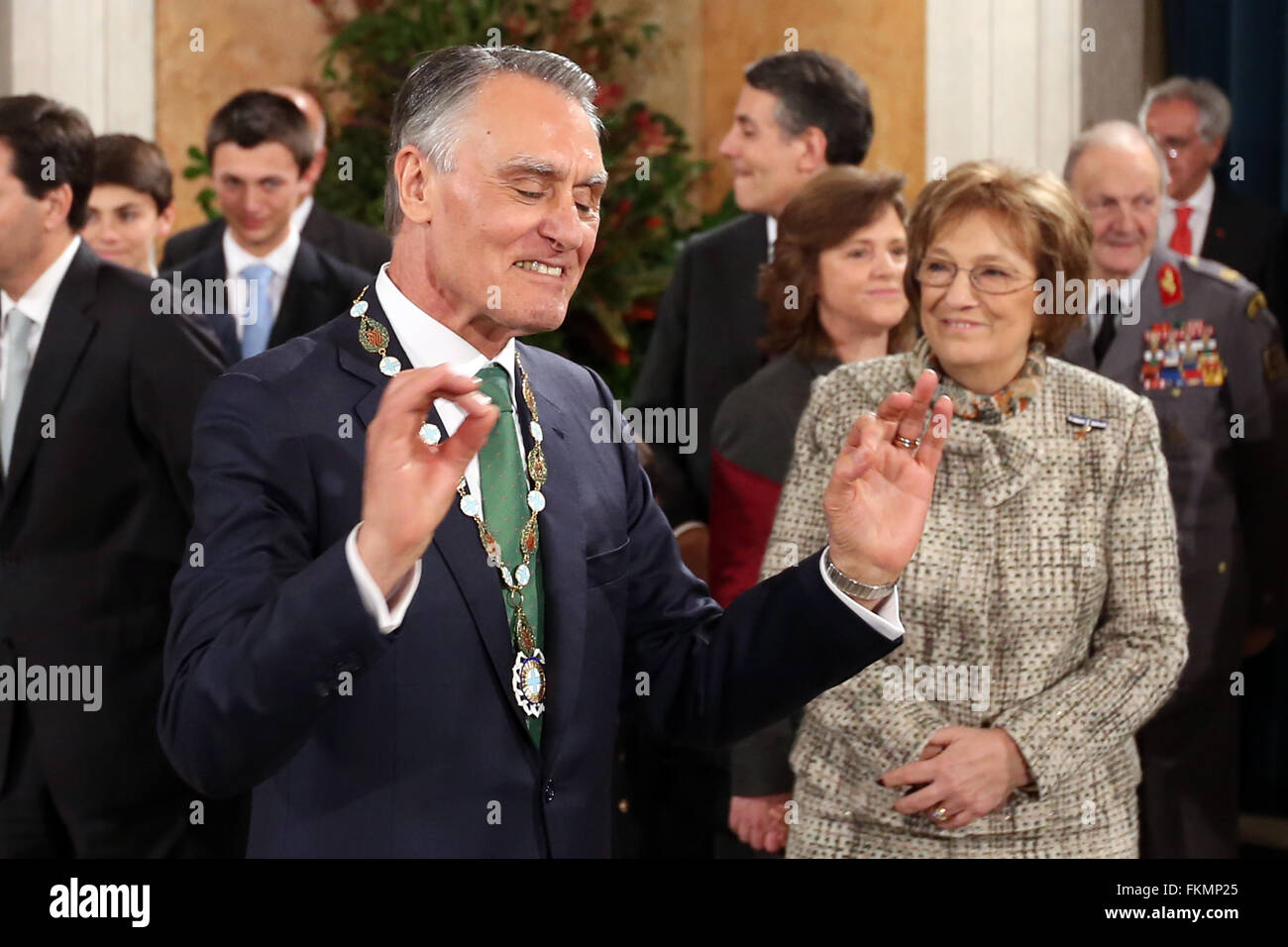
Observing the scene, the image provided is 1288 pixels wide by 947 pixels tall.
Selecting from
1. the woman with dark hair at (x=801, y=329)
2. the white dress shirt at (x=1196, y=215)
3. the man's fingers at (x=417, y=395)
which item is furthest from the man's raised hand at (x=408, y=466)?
the white dress shirt at (x=1196, y=215)

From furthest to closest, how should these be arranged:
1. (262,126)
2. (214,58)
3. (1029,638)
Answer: (214,58)
(262,126)
(1029,638)

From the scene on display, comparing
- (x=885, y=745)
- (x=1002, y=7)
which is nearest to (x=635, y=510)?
(x=885, y=745)

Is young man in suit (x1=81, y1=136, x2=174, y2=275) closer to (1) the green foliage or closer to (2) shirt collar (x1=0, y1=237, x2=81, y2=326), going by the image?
(1) the green foliage

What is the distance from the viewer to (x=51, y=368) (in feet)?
9.48

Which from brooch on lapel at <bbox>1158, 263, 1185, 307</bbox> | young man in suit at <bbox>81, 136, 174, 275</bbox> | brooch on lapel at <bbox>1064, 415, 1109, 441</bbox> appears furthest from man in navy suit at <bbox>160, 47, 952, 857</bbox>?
young man in suit at <bbox>81, 136, 174, 275</bbox>

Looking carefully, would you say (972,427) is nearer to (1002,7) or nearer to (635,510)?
(635,510)

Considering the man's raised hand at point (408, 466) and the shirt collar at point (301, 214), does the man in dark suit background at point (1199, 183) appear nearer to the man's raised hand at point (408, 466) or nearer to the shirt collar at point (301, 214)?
the shirt collar at point (301, 214)

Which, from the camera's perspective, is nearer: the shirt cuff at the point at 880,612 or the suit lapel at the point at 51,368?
the shirt cuff at the point at 880,612

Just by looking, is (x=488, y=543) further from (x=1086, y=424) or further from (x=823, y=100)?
(x=823, y=100)

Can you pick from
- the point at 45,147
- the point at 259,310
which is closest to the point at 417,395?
the point at 45,147

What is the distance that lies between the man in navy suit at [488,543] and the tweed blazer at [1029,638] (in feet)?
1.92

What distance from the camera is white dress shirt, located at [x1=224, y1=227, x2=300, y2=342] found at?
13.4 feet

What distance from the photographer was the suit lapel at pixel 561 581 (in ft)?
5.41

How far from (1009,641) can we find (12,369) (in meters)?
1.75
